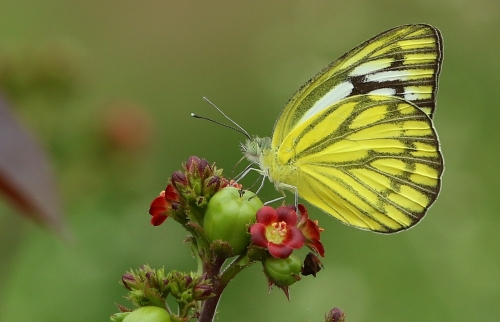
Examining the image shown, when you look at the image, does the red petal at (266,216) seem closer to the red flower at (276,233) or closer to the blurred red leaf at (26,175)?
the red flower at (276,233)

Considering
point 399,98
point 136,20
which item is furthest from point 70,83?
point 136,20

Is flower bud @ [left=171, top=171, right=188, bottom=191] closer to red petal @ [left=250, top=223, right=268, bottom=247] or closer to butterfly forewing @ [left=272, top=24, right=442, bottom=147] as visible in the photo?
red petal @ [left=250, top=223, right=268, bottom=247]

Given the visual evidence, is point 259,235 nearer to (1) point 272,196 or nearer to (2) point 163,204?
(2) point 163,204

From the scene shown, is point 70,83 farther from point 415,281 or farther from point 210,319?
point 415,281

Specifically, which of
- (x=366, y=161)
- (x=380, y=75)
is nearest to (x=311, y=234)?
A: (x=366, y=161)

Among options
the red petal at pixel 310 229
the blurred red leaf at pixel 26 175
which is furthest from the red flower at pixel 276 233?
the blurred red leaf at pixel 26 175
